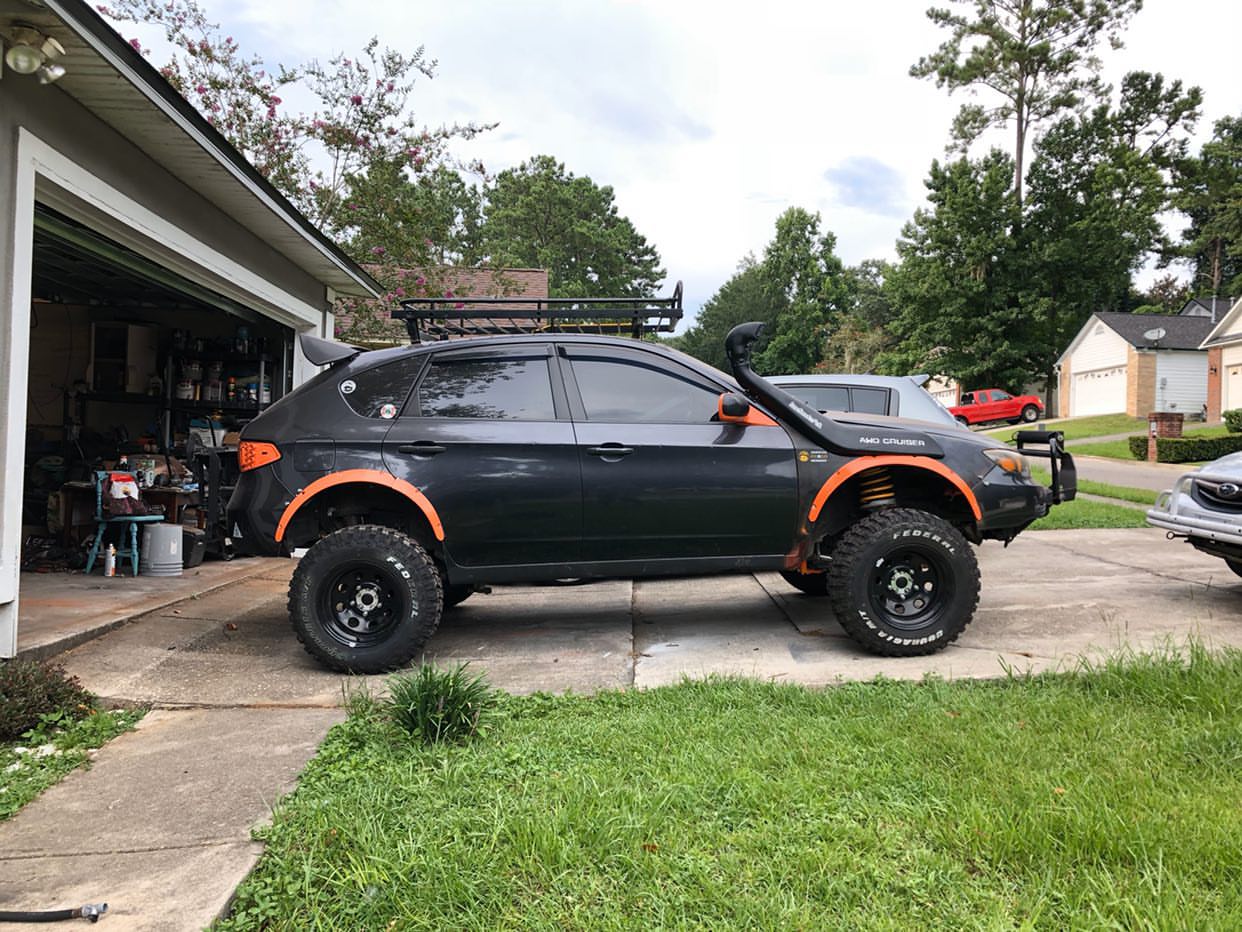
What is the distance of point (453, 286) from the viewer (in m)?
15.3

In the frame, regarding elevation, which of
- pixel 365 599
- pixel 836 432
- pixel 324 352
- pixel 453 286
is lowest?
pixel 365 599

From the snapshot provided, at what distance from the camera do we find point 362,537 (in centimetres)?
415

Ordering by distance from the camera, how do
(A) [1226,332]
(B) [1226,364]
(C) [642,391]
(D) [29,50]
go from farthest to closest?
(B) [1226,364] → (A) [1226,332] → (C) [642,391] → (D) [29,50]

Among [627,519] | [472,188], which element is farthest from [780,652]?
[472,188]

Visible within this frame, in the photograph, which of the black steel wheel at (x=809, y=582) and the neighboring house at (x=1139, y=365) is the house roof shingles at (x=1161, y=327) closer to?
the neighboring house at (x=1139, y=365)

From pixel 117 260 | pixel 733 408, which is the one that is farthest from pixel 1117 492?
pixel 117 260

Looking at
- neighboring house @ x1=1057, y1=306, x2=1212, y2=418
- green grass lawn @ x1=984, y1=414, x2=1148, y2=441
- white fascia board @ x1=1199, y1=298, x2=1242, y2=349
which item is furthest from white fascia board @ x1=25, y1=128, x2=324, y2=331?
neighboring house @ x1=1057, y1=306, x2=1212, y2=418

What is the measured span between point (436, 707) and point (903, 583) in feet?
8.75

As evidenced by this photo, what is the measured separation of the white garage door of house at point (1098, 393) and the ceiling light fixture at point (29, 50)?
3681 centimetres

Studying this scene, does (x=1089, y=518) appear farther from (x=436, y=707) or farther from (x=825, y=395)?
(x=436, y=707)

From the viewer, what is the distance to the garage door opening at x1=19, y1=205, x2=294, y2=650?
7.55 metres

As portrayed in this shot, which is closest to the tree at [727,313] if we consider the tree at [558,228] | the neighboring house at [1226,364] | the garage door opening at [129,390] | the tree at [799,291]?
the tree at [799,291]

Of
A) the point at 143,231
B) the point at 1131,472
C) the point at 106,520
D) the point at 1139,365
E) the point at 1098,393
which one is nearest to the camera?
the point at 143,231

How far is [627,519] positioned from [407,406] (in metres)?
1.41
